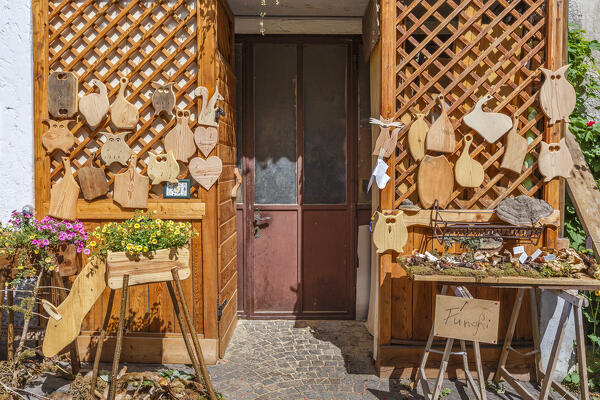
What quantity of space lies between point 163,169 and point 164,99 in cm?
52

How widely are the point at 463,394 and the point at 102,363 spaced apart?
2.59 metres

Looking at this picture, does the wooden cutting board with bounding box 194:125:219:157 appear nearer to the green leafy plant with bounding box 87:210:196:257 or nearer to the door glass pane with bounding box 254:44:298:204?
the green leafy plant with bounding box 87:210:196:257

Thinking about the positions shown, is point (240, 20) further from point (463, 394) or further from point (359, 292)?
point (463, 394)

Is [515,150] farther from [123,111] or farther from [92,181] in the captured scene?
[92,181]

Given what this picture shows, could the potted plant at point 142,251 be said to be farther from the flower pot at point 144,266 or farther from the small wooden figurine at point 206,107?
the small wooden figurine at point 206,107

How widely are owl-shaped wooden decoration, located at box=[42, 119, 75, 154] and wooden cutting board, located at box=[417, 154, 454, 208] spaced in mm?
2573

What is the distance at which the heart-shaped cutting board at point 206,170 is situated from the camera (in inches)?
125

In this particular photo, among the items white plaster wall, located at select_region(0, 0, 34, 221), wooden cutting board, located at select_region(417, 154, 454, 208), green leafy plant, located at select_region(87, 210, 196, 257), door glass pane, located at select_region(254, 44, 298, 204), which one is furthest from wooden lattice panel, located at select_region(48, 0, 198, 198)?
wooden cutting board, located at select_region(417, 154, 454, 208)

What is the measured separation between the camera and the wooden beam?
296 centimetres

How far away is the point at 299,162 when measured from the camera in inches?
161

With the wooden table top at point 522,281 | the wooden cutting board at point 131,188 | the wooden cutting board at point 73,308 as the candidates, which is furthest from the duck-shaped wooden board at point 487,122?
the wooden cutting board at point 73,308

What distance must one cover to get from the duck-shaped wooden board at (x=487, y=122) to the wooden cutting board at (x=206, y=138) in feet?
5.95

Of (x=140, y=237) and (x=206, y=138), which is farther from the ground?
(x=206, y=138)

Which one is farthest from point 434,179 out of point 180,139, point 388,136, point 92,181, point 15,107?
point 15,107
